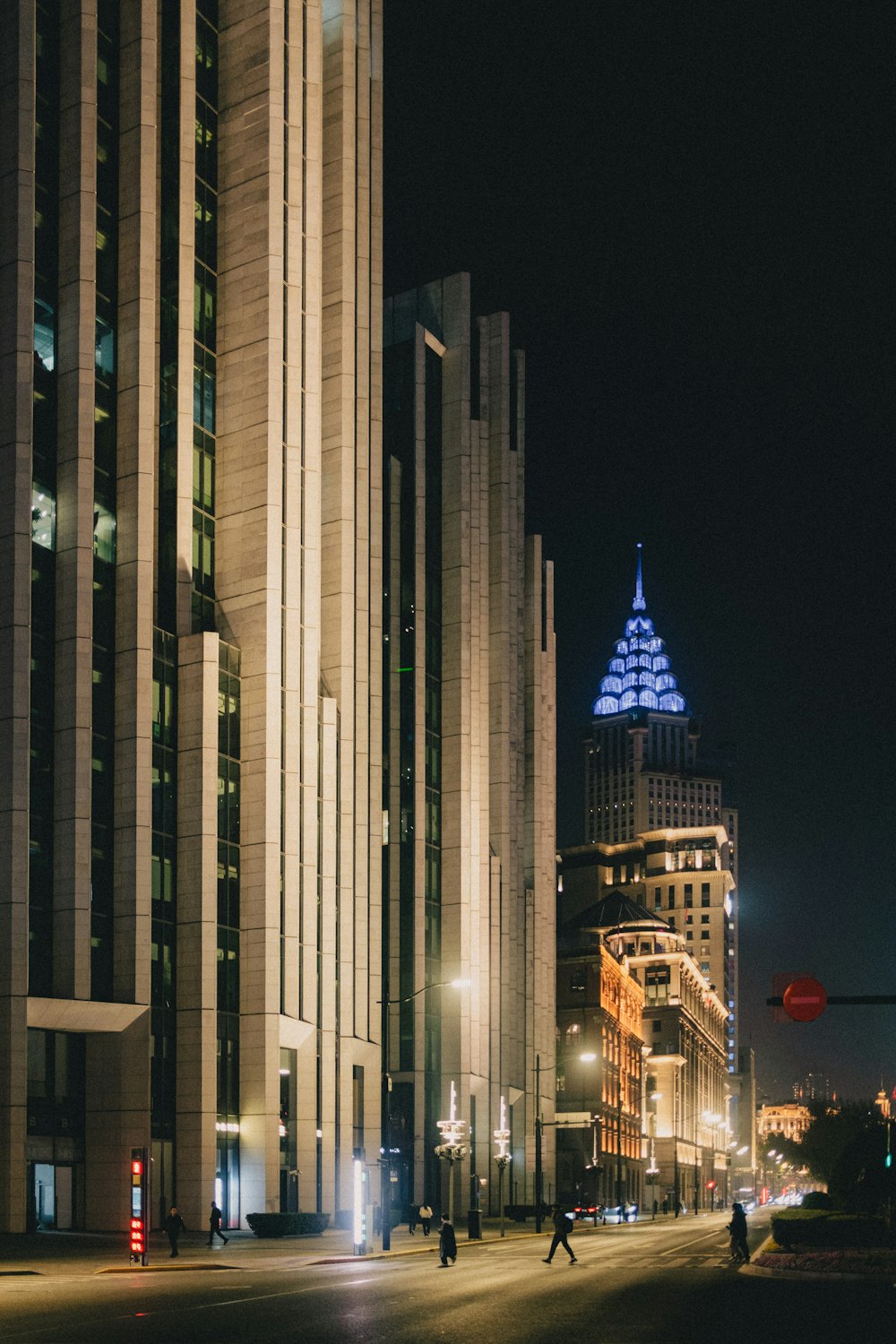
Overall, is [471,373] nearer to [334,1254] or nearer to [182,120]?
[182,120]

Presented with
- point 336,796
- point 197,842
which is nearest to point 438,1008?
point 336,796

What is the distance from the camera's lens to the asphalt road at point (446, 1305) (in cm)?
2303

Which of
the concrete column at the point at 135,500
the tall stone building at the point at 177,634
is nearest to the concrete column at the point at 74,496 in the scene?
the tall stone building at the point at 177,634

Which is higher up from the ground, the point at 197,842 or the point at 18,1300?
the point at 197,842

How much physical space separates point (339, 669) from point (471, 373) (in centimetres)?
3465

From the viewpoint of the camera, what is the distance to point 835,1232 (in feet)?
145

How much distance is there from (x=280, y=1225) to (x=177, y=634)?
2423cm

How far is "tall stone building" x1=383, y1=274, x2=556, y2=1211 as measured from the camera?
95125 millimetres

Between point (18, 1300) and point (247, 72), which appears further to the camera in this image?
point (247, 72)

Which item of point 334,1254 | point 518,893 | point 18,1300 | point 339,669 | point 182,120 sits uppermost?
point 182,120

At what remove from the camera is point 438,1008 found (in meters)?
96.0

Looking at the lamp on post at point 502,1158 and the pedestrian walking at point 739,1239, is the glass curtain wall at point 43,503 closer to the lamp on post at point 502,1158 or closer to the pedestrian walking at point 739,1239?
the lamp on post at point 502,1158

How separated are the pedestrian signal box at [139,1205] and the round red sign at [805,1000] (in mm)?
20468

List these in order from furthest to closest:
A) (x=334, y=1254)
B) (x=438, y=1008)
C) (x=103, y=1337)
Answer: (x=438, y=1008) < (x=334, y=1254) < (x=103, y=1337)
